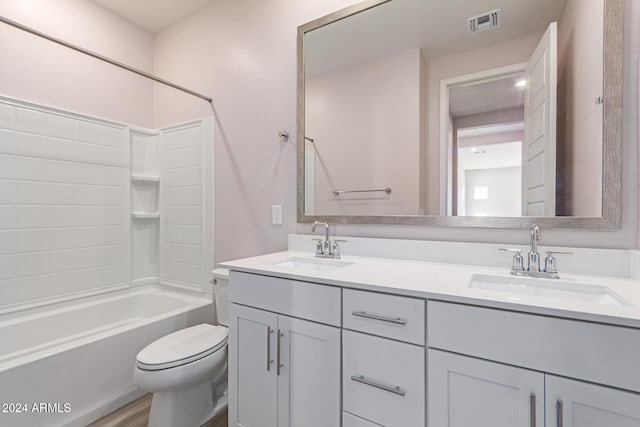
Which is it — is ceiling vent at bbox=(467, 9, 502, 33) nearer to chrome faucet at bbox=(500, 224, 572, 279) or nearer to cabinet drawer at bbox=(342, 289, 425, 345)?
chrome faucet at bbox=(500, 224, 572, 279)

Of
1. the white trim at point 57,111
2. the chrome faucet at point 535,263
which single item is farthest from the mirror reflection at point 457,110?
the white trim at point 57,111

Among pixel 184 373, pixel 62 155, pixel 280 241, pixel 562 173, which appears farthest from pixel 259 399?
pixel 62 155

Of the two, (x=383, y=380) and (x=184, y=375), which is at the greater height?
(x=383, y=380)

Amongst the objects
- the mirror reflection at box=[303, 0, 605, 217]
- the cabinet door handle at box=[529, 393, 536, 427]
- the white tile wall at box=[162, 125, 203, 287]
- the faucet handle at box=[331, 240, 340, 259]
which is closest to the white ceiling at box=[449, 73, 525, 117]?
the mirror reflection at box=[303, 0, 605, 217]

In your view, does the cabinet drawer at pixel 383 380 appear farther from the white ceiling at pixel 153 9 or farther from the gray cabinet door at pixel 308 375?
the white ceiling at pixel 153 9

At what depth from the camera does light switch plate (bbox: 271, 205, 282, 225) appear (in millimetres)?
1879

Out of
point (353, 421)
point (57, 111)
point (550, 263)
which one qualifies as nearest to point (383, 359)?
point (353, 421)

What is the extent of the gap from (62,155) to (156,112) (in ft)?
2.61

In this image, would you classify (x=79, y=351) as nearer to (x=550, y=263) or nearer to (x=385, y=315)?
(x=385, y=315)

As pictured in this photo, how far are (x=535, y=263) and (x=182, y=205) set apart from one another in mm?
2293

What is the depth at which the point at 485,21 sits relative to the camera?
131cm

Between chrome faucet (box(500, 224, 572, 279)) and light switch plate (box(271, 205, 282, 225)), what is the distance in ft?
3.98

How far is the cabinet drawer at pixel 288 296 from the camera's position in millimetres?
1078

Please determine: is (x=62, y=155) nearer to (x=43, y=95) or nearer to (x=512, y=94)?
(x=43, y=95)
